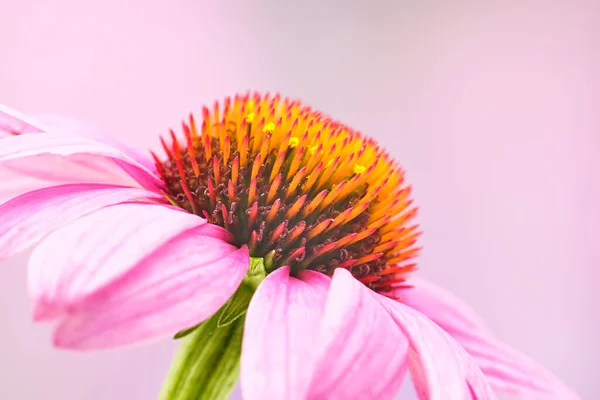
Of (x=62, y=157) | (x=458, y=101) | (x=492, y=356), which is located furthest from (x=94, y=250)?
(x=458, y=101)

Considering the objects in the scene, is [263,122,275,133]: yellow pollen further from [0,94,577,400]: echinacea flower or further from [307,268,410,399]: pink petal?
[307,268,410,399]: pink petal

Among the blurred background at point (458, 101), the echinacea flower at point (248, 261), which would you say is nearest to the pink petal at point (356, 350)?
the echinacea flower at point (248, 261)

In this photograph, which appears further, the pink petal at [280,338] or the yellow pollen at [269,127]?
the yellow pollen at [269,127]

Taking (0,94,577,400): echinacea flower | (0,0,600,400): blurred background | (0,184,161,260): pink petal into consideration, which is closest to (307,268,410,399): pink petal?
(0,94,577,400): echinacea flower

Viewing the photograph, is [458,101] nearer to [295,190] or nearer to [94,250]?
[295,190]

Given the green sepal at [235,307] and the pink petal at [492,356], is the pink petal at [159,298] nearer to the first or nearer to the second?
the green sepal at [235,307]

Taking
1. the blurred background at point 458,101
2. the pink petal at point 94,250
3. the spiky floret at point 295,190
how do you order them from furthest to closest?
the blurred background at point 458,101, the spiky floret at point 295,190, the pink petal at point 94,250

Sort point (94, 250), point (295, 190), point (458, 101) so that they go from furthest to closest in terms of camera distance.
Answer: point (458, 101)
point (295, 190)
point (94, 250)
